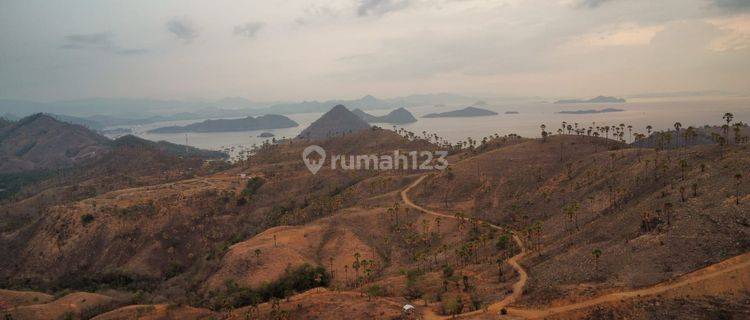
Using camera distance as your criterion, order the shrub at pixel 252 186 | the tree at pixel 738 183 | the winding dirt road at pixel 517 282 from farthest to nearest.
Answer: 1. the shrub at pixel 252 186
2. the tree at pixel 738 183
3. the winding dirt road at pixel 517 282

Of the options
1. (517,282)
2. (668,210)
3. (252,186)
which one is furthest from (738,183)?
(252,186)

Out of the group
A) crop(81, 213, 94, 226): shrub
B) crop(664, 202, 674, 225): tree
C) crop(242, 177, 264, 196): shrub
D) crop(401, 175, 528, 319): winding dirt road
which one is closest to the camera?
crop(401, 175, 528, 319): winding dirt road

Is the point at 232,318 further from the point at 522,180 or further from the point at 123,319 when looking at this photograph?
the point at 522,180

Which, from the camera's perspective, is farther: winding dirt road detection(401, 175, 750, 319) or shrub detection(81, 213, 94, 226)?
shrub detection(81, 213, 94, 226)

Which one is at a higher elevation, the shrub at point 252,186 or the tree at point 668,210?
the tree at point 668,210

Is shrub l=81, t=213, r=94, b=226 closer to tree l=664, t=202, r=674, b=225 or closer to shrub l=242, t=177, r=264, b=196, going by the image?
shrub l=242, t=177, r=264, b=196

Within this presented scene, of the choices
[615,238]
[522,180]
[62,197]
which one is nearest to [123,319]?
[615,238]

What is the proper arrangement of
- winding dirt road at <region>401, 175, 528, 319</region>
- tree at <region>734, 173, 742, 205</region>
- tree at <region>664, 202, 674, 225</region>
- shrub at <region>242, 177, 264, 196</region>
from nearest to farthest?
1. winding dirt road at <region>401, 175, 528, 319</region>
2. tree at <region>734, 173, 742, 205</region>
3. tree at <region>664, 202, 674, 225</region>
4. shrub at <region>242, 177, 264, 196</region>

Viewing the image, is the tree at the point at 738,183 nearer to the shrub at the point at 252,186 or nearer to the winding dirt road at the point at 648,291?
the winding dirt road at the point at 648,291

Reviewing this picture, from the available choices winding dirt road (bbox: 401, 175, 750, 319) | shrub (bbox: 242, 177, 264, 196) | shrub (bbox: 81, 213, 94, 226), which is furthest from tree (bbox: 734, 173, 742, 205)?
shrub (bbox: 81, 213, 94, 226)

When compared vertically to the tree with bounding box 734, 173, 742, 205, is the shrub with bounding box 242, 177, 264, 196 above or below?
below

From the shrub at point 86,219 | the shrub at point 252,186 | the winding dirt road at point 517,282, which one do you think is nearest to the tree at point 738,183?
the winding dirt road at point 517,282
